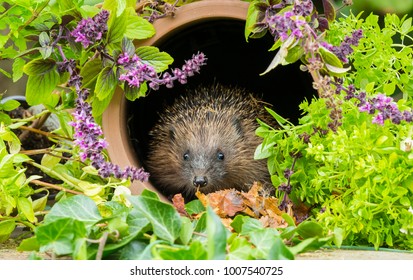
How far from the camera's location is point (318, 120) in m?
2.49

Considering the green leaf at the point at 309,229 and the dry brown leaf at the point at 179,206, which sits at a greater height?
the dry brown leaf at the point at 179,206

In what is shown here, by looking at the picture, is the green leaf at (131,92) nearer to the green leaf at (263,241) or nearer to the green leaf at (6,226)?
the green leaf at (6,226)

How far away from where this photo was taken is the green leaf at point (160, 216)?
200cm

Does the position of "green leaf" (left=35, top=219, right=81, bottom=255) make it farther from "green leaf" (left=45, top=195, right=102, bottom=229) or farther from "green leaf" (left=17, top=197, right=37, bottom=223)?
"green leaf" (left=17, top=197, right=37, bottom=223)

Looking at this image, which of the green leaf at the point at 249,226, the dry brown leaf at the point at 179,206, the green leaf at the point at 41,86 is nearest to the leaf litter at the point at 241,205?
the dry brown leaf at the point at 179,206

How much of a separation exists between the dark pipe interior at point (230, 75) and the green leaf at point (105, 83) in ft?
1.58

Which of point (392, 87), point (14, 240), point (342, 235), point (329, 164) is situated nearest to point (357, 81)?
point (392, 87)

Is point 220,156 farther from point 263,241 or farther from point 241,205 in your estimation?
point 263,241

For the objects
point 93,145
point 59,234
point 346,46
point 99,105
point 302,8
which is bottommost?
point 59,234

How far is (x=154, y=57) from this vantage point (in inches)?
108

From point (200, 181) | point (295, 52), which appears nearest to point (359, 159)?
point (295, 52)

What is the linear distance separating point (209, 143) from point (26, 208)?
3.54 ft

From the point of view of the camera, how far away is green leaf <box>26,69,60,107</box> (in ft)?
9.00

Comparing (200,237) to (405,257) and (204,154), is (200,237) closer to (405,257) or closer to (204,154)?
(405,257)
